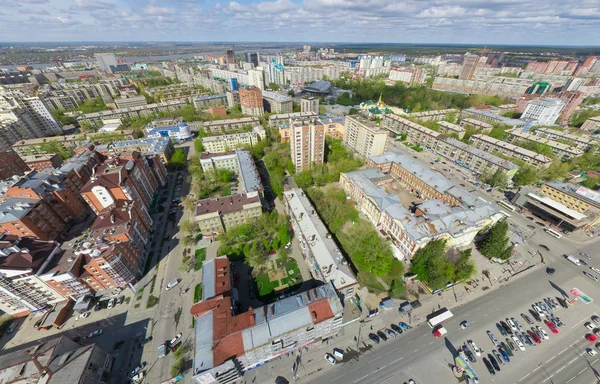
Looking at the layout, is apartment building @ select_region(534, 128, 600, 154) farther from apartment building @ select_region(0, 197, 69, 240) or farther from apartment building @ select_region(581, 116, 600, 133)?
apartment building @ select_region(0, 197, 69, 240)

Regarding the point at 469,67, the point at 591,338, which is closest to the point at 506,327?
the point at 591,338

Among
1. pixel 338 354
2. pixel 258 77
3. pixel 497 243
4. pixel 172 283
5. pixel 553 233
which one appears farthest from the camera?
pixel 258 77

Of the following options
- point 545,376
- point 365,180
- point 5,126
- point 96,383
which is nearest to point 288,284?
point 96,383

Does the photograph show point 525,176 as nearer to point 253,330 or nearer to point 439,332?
point 439,332

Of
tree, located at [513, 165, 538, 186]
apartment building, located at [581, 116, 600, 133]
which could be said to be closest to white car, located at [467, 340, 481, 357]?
tree, located at [513, 165, 538, 186]

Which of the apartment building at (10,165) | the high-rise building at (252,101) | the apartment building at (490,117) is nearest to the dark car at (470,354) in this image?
the apartment building at (490,117)

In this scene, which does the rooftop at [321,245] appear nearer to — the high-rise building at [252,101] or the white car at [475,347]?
the white car at [475,347]
